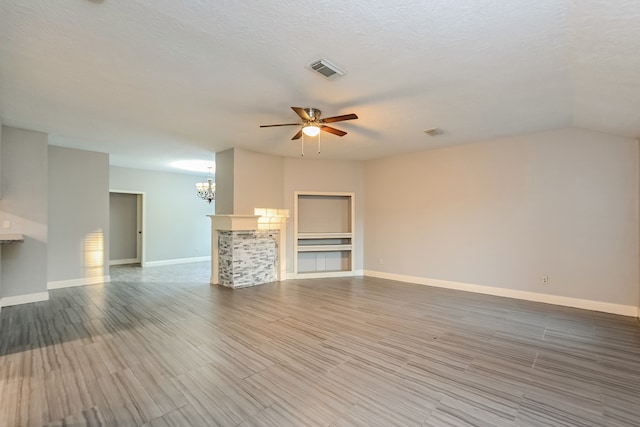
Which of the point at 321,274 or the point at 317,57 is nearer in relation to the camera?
the point at 317,57

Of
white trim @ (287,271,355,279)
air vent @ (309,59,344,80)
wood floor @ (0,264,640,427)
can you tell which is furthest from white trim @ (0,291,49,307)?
air vent @ (309,59,344,80)

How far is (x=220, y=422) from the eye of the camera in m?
1.94

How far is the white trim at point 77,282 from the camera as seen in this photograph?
19.0ft

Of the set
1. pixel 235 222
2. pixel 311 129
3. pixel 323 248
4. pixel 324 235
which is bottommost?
pixel 323 248

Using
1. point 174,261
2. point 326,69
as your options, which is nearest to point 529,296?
point 326,69

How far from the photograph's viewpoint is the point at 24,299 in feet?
15.9

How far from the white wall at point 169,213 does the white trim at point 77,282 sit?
7.36ft

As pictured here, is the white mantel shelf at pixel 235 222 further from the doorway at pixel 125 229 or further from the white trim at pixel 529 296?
the doorway at pixel 125 229

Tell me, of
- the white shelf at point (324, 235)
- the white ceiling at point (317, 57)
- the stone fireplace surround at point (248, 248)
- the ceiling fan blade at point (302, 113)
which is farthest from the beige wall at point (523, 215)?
the ceiling fan blade at point (302, 113)

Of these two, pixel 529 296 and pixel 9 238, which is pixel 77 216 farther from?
pixel 529 296

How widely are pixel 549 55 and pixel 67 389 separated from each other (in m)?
4.77

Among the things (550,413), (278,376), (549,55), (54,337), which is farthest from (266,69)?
(54,337)

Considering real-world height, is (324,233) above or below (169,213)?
below

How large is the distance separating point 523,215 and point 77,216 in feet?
27.6
